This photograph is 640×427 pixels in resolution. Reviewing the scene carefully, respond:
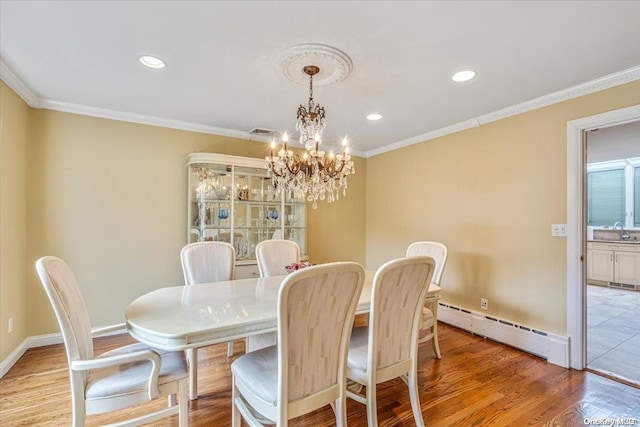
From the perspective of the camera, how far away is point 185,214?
3.60 m

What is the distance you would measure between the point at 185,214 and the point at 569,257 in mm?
3856

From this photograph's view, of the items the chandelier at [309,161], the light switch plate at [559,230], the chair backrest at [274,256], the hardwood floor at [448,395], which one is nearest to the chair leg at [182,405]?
the hardwood floor at [448,395]

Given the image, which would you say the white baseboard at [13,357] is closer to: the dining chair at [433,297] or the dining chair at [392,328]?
the dining chair at [392,328]

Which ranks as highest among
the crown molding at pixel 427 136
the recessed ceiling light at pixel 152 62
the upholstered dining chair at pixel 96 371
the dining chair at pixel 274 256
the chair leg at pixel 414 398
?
the recessed ceiling light at pixel 152 62

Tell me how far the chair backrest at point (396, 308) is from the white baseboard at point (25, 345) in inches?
78.8

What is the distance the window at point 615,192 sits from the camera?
570 centimetres

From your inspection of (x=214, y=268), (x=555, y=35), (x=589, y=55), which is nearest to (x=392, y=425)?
(x=214, y=268)

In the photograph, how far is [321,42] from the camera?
1.89 m

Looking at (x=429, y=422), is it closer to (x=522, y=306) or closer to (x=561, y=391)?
(x=561, y=391)

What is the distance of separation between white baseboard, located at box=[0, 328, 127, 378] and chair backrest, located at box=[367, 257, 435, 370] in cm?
200

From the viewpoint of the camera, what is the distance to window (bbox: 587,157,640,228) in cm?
570

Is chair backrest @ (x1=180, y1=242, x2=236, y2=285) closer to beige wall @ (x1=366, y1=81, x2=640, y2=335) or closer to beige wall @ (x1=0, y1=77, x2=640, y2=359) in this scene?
beige wall @ (x1=0, y1=77, x2=640, y2=359)

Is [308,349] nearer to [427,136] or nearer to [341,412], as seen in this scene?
[341,412]

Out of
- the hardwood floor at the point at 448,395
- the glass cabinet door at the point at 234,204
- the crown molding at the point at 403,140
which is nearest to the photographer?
the hardwood floor at the point at 448,395
